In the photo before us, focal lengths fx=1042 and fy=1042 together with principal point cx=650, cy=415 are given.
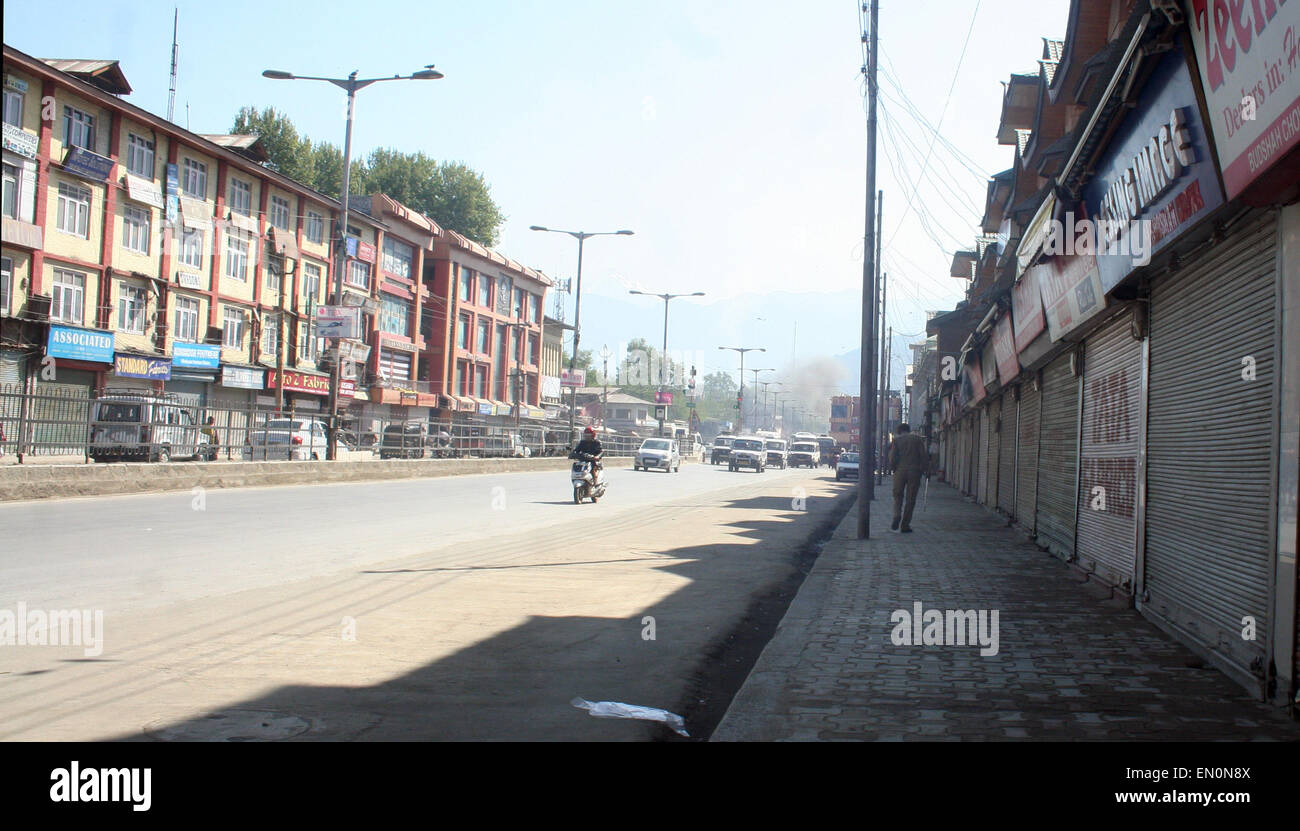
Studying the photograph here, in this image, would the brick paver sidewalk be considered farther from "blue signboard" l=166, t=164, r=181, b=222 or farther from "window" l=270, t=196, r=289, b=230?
"window" l=270, t=196, r=289, b=230

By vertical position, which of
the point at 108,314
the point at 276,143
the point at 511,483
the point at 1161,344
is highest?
the point at 276,143

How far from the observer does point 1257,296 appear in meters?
6.01

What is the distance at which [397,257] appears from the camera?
5728cm

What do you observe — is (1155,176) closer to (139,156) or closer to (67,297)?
(67,297)

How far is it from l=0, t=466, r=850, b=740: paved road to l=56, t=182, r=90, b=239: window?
19.2 metres

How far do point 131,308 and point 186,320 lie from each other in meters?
3.11

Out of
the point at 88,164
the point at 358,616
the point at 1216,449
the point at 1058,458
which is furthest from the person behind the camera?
the point at 88,164

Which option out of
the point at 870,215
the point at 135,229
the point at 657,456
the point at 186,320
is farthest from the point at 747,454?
the point at 870,215

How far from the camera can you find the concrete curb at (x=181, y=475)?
55.9 ft

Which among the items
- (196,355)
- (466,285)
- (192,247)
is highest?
(466,285)

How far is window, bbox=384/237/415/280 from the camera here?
5584 centimetres

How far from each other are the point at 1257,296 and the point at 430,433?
34.0m
